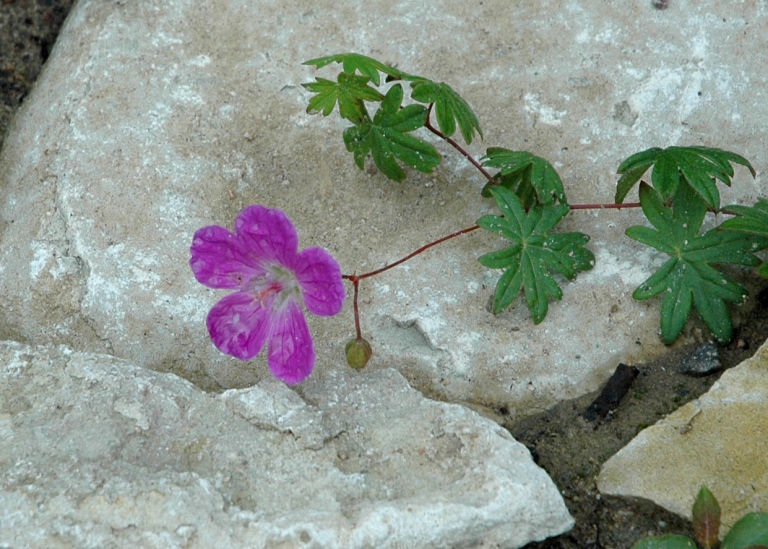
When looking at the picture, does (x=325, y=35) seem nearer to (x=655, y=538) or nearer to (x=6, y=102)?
(x=6, y=102)

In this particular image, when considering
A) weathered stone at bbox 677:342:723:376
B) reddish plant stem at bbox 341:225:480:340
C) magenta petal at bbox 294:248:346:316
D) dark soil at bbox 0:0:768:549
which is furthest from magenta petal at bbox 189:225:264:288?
weathered stone at bbox 677:342:723:376

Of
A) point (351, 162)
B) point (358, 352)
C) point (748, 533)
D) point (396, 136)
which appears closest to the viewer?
point (748, 533)

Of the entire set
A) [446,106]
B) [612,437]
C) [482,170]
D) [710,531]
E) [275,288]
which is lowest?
[612,437]

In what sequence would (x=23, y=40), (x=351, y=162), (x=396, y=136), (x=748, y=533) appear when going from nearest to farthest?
(x=748, y=533) → (x=396, y=136) → (x=351, y=162) → (x=23, y=40)

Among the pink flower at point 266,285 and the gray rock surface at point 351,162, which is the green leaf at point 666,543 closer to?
the gray rock surface at point 351,162

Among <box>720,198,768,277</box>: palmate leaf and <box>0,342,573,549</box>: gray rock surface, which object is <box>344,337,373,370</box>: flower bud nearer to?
<box>0,342,573,549</box>: gray rock surface

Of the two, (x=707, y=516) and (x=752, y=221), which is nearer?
(x=707, y=516)

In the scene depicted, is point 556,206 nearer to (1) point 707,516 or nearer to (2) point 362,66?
(2) point 362,66

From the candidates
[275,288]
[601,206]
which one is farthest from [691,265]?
[275,288]
